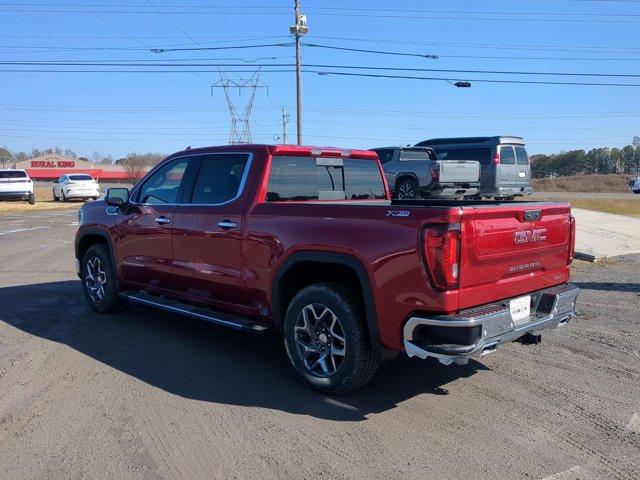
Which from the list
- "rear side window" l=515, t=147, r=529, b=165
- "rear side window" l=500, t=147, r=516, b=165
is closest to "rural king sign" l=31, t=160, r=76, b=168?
"rear side window" l=515, t=147, r=529, b=165

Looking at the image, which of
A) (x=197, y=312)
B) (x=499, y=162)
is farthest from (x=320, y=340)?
(x=499, y=162)

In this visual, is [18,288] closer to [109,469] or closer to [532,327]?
[109,469]

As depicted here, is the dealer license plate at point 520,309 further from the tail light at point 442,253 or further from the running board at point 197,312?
the running board at point 197,312

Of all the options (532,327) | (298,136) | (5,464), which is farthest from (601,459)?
(298,136)

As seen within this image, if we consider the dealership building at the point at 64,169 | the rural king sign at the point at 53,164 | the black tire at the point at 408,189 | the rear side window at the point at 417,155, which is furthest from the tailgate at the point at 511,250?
the rural king sign at the point at 53,164

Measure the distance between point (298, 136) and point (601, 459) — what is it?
30.5 metres

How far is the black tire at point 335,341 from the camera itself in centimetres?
430

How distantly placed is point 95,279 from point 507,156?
49.7 ft

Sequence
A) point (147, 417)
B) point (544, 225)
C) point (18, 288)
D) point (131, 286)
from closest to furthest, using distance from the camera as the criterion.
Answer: point (147, 417), point (544, 225), point (131, 286), point (18, 288)

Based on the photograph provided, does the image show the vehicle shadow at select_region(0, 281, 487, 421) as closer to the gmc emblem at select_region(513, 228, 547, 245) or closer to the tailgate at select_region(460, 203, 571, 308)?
the tailgate at select_region(460, 203, 571, 308)

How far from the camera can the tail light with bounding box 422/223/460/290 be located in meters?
3.78

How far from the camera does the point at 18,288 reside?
8.68 m

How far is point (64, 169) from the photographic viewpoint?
376 feet

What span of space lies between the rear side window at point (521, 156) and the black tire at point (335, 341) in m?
16.4
